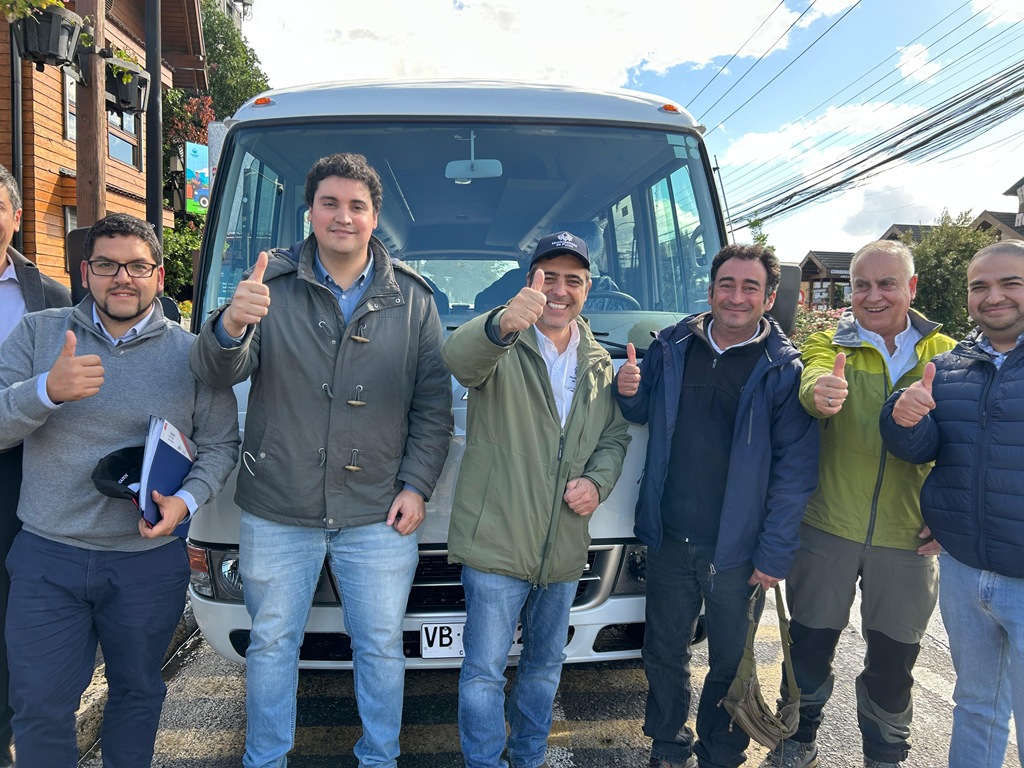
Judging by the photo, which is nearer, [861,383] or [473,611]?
[473,611]

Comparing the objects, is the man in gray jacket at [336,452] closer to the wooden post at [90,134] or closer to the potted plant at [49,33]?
the potted plant at [49,33]

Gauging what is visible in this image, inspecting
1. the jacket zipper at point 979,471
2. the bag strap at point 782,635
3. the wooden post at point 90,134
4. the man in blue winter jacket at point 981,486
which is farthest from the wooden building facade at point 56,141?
the jacket zipper at point 979,471

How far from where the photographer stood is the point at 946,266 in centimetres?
2494

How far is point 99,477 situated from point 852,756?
2935 millimetres

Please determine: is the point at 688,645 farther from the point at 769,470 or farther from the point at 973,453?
the point at 973,453

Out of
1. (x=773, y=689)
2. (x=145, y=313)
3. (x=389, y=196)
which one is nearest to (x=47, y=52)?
(x=389, y=196)

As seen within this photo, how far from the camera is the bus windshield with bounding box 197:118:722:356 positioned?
3.09 meters

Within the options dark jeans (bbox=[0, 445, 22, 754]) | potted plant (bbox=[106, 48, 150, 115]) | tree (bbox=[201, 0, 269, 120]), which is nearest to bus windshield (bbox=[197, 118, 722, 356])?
dark jeans (bbox=[0, 445, 22, 754])

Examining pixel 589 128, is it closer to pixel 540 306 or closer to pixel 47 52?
pixel 540 306

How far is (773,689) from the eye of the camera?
3.50m

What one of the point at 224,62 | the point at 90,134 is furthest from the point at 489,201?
the point at 224,62

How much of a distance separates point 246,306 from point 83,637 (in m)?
1.16

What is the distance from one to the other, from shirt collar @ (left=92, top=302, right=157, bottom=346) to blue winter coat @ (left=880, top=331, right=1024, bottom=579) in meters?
2.36

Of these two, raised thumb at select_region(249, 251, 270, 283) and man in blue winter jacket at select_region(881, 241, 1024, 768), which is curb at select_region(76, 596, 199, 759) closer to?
raised thumb at select_region(249, 251, 270, 283)
